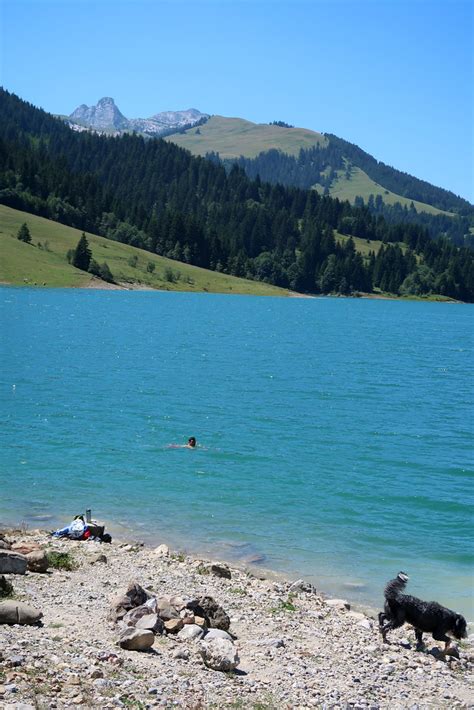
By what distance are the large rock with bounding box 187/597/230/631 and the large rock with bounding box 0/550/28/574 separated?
4379 millimetres

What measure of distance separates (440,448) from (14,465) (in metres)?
20.5

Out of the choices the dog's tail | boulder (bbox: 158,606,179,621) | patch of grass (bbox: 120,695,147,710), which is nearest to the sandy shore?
patch of grass (bbox: 120,695,147,710)

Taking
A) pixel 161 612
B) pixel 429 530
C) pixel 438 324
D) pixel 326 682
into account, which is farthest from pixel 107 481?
pixel 438 324

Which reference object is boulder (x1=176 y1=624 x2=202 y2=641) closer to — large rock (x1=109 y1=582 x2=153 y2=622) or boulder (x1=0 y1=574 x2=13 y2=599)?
large rock (x1=109 y1=582 x2=153 y2=622)

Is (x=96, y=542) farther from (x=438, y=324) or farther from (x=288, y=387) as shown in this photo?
(x=438, y=324)

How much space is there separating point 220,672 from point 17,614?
3.82 metres

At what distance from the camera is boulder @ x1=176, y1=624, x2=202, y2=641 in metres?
14.2

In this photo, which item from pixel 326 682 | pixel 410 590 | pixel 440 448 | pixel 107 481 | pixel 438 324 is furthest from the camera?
pixel 438 324

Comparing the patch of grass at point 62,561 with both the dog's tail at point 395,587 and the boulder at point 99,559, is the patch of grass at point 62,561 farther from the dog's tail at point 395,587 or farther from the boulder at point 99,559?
the dog's tail at point 395,587

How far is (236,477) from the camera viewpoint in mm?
32594

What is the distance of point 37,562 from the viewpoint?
716 inches

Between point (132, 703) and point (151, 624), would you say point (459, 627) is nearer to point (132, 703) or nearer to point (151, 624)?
point (151, 624)

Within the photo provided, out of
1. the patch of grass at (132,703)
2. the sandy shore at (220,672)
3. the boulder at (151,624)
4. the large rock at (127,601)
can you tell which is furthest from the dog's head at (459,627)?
the patch of grass at (132,703)

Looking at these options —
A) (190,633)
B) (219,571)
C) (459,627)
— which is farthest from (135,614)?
(459,627)
